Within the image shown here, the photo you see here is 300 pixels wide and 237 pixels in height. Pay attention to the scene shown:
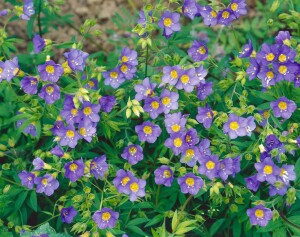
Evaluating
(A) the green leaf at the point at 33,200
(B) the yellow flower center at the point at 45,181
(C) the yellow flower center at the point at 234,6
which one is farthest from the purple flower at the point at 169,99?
(A) the green leaf at the point at 33,200

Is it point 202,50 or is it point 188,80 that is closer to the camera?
point 188,80

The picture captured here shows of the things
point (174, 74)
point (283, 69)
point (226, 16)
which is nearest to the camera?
point (283, 69)

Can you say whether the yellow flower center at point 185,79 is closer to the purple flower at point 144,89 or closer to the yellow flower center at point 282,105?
the purple flower at point 144,89

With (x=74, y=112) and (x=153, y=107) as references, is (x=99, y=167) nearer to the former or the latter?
(x=74, y=112)

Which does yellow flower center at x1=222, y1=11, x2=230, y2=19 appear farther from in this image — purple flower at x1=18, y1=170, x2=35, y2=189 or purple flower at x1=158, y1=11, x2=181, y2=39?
purple flower at x1=18, y1=170, x2=35, y2=189

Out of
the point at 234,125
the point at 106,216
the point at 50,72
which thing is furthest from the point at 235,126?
the point at 50,72

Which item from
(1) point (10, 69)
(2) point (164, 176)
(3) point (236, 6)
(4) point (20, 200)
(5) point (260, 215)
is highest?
Answer: (3) point (236, 6)

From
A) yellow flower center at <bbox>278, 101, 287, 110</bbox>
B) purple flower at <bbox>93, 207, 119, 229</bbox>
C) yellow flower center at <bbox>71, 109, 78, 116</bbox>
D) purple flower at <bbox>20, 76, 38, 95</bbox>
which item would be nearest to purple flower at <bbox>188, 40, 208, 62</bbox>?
yellow flower center at <bbox>278, 101, 287, 110</bbox>
